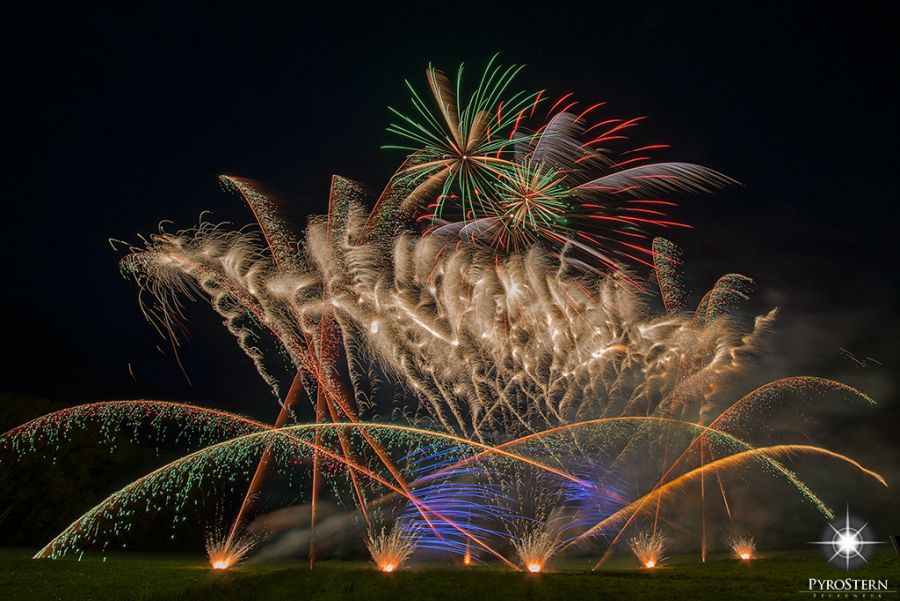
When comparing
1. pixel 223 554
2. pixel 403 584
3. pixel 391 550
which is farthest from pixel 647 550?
pixel 223 554

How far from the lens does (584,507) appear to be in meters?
25.1

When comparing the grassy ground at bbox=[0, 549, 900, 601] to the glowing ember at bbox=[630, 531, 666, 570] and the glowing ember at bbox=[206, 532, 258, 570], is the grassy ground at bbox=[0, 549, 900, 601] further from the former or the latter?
the glowing ember at bbox=[630, 531, 666, 570]

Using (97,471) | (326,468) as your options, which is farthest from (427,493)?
(97,471)

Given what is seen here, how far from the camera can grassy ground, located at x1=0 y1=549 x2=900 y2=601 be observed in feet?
44.7

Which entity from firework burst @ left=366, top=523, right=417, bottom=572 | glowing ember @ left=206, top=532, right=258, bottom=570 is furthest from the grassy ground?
glowing ember @ left=206, top=532, right=258, bottom=570

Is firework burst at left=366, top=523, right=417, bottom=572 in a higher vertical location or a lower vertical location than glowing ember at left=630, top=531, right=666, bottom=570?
lower

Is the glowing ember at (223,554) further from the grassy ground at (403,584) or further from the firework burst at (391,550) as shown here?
the firework burst at (391,550)

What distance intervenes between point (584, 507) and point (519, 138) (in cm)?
1795

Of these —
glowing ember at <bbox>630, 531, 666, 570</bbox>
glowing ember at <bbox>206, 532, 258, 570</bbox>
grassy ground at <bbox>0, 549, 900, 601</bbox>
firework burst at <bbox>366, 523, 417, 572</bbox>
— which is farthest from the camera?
glowing ember at <bbox>630, 531, 666, 570</bbox>

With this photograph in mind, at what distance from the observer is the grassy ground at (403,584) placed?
1361 centimetres

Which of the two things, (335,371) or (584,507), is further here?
(584,507)

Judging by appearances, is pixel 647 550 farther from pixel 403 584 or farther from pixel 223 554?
pixel 223 554

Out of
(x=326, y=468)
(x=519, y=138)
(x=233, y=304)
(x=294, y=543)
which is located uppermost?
(x=519, y=138)

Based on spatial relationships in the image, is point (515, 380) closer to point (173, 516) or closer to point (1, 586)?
point (1, 586)
